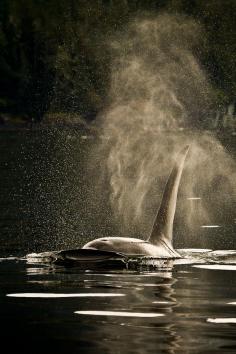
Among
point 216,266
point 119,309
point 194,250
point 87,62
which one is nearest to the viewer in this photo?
point 119,309

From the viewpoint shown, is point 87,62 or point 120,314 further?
point 87,62

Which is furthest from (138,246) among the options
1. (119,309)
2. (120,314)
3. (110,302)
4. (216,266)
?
(120,314)

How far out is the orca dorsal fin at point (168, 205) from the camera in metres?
27.2

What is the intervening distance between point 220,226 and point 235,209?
7.63 metres

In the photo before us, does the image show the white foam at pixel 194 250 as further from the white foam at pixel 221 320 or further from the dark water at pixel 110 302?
the white foam at pixel 221 320

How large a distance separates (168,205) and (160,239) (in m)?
0.70

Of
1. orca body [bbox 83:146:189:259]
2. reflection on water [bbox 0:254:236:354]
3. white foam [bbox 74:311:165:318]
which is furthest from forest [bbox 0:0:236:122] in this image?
white foam [bbox 74:311:165:318]

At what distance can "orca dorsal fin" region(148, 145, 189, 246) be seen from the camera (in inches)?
1071

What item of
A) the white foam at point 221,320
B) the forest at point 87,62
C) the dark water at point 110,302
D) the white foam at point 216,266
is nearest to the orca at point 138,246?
the dark water at point 110,302

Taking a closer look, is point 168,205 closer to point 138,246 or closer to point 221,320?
point 138,246

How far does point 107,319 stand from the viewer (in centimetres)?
1978

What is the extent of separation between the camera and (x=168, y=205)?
89.9 feet

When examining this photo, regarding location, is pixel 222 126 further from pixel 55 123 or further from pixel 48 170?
pixel 48 170

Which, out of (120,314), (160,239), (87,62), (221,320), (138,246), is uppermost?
(87,62)
